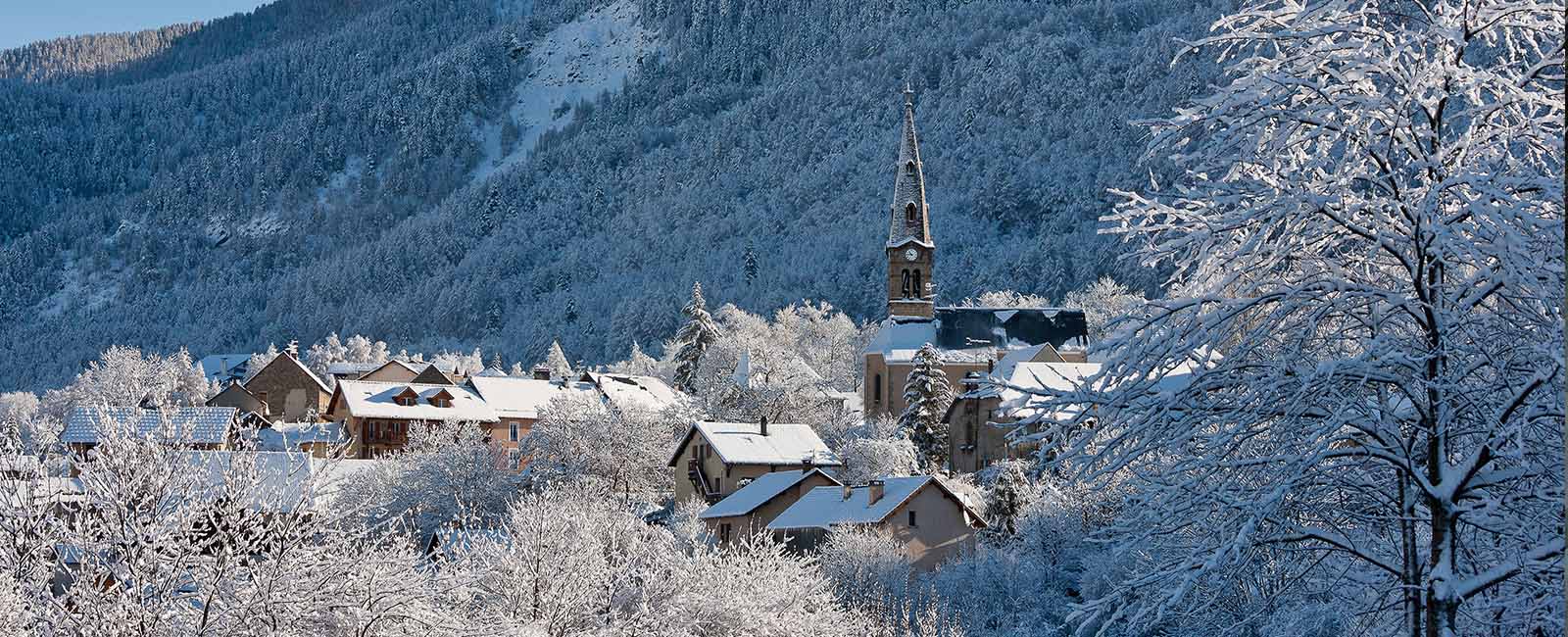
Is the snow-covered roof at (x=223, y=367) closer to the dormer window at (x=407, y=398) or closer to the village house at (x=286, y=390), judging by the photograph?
the village house at (x=286, y=390)

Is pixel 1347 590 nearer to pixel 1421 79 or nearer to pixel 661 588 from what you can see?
pixel 1421 79

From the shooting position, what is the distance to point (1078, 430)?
1292 cm

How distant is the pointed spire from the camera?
113812 mm

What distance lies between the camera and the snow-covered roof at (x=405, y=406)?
10831 cm

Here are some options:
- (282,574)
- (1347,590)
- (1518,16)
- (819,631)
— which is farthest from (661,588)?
(1518,16)

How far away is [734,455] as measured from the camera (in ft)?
262

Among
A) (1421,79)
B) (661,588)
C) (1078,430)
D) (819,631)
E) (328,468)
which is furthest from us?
(819,631)

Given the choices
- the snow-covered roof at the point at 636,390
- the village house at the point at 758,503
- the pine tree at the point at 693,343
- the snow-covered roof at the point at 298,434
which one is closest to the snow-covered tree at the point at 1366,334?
the village house at the point at 758,503

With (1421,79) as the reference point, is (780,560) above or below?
below

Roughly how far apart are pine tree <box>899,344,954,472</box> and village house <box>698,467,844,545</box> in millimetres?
12326

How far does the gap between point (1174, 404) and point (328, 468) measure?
16344mm

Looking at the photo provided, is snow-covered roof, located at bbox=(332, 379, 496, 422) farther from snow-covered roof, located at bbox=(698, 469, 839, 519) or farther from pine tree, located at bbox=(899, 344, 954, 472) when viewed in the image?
snow-covered roof, located at bbox=(698, 469, 839, 519)

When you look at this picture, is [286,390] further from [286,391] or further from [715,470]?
[715,470]

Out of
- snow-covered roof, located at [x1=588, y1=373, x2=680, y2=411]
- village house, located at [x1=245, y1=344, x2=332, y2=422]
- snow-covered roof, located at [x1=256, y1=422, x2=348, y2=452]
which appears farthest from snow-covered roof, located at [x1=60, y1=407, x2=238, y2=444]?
snow-covered roof, located at [x1=588, y1=373, x2=680, y2=411]
